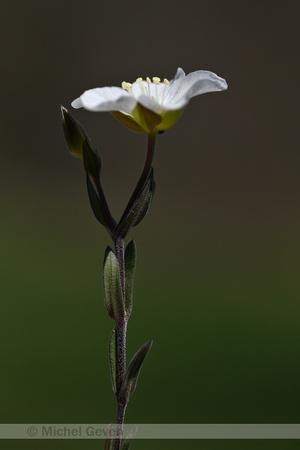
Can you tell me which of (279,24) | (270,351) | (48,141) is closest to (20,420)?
(270,351)

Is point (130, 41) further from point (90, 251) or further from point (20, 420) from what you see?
point (20, 420)

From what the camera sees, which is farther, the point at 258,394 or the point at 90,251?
the point at 90,251

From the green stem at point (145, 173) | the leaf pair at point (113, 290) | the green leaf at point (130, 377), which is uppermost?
the green stem at point (145, 173)

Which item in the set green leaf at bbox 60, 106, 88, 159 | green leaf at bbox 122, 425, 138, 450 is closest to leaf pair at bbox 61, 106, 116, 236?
green leaf at bbox 60, 106, 88, 159

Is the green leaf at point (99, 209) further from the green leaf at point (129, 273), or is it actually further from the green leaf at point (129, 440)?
the green leaf at point (129, 440)

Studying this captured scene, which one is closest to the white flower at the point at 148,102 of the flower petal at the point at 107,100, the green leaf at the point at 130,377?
the flower petal at the point at 107,100

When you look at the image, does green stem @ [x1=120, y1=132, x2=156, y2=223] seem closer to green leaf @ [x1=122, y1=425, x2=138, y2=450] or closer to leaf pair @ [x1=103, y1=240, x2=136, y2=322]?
leaf pair @ [x1=103, y1=240, x2=136, y2=322]
